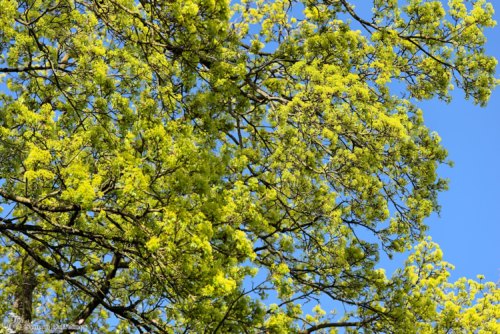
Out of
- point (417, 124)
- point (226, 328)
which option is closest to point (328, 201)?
→ point (417, 124)

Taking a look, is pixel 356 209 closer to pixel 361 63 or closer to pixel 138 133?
pixel 361 63

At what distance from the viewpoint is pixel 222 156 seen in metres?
8.72

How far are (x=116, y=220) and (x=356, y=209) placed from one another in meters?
3.95

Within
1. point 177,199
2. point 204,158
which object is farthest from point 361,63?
point 177,199

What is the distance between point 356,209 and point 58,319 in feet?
21.8

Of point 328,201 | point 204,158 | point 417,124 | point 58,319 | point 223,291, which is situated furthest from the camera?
point 58,319

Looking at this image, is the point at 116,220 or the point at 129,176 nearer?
the point at 129,176

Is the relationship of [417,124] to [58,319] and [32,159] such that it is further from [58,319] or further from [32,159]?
[58,319]

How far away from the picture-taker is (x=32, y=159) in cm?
700

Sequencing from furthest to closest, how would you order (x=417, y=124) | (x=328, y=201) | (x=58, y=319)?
(x=58, y=319) < (x=417, y=124) < (x=328, y=201)

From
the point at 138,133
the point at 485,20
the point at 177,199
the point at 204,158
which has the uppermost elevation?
the point at 485,20

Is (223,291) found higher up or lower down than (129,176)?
lower down

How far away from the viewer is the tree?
737cm

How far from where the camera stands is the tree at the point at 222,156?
290 inches
